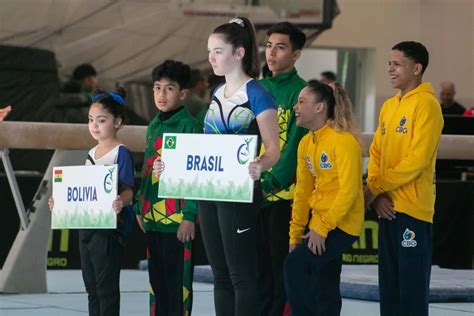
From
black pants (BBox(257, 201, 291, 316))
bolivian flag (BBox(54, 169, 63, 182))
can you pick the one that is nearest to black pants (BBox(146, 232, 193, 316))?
black pants (BBox(257, 201, 291, 316))

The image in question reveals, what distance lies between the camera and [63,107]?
11.2 meters

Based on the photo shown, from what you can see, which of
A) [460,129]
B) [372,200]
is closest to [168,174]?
[372,200]

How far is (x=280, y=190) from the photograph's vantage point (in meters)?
4.71

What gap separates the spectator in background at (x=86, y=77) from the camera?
1125cm

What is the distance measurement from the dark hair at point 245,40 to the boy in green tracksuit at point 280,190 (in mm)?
528

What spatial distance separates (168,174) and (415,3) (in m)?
13.6

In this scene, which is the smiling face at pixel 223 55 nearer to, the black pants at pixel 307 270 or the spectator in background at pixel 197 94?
the black pants at pixel 307 270

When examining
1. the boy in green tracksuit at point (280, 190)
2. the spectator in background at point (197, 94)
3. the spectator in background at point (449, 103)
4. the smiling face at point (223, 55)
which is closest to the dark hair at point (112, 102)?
the boy in green tracksuit at point (280, 190)

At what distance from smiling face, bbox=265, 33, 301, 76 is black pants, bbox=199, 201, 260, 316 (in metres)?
0.87

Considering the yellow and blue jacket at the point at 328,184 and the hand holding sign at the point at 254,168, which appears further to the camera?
the yellow and blue jacket at the point at 328,184

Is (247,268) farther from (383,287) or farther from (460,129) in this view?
(460,129)

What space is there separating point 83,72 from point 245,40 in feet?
24.1

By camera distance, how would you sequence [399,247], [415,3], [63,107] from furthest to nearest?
1. [415,3]
2. [63,107]
3. [399,247]

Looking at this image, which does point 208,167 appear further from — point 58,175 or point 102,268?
point 58,175
